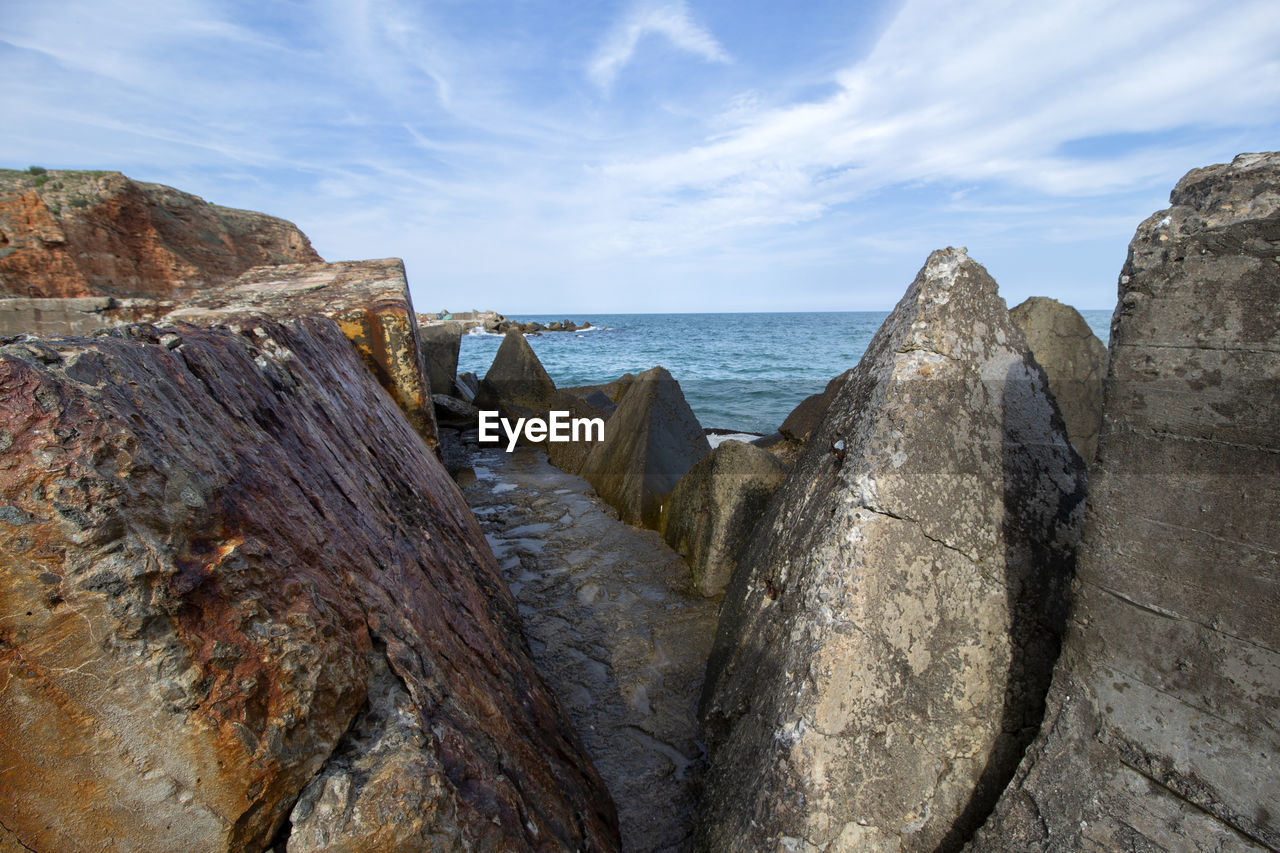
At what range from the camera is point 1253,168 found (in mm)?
1369

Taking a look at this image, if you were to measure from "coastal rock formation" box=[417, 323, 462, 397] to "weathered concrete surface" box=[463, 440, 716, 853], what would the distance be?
526cm

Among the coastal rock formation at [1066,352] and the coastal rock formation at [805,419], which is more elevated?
the coastal rock formation at [1066,352]

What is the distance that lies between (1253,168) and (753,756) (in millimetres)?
1806

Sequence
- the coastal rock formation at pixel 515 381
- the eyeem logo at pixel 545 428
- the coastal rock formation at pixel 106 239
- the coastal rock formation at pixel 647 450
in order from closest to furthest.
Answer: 1. the coastal rock formation at pixel 647 450
2. the eyeem logo at pixel 545 428
3. the coastal rock formation at pixel 515 381
4. the coastal rock formation at pixel 106 239

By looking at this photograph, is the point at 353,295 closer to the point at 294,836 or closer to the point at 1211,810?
the point at 294,836

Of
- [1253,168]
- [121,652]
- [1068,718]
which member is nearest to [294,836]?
[121,652]

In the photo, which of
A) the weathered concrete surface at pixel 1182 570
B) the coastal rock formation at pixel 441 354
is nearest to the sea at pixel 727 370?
the coastal rock formation at pixel 441 354

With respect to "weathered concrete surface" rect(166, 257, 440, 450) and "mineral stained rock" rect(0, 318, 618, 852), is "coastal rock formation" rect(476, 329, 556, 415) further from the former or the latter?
"mineral stained rock" rect(0, 318, 618, 852)

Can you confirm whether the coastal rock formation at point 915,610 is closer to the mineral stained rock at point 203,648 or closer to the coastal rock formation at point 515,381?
the mineral stained rock at point 203,648

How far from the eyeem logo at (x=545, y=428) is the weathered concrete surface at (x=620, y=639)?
1.42 meters

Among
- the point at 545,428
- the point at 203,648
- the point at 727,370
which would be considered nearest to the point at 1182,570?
the point at 203,648

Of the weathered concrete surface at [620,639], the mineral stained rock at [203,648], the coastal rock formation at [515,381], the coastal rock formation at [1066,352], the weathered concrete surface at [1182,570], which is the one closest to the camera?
the mineral stained rock at [203,648]

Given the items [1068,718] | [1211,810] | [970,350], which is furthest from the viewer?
[970,350]

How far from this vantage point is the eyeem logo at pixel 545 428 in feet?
21.8
